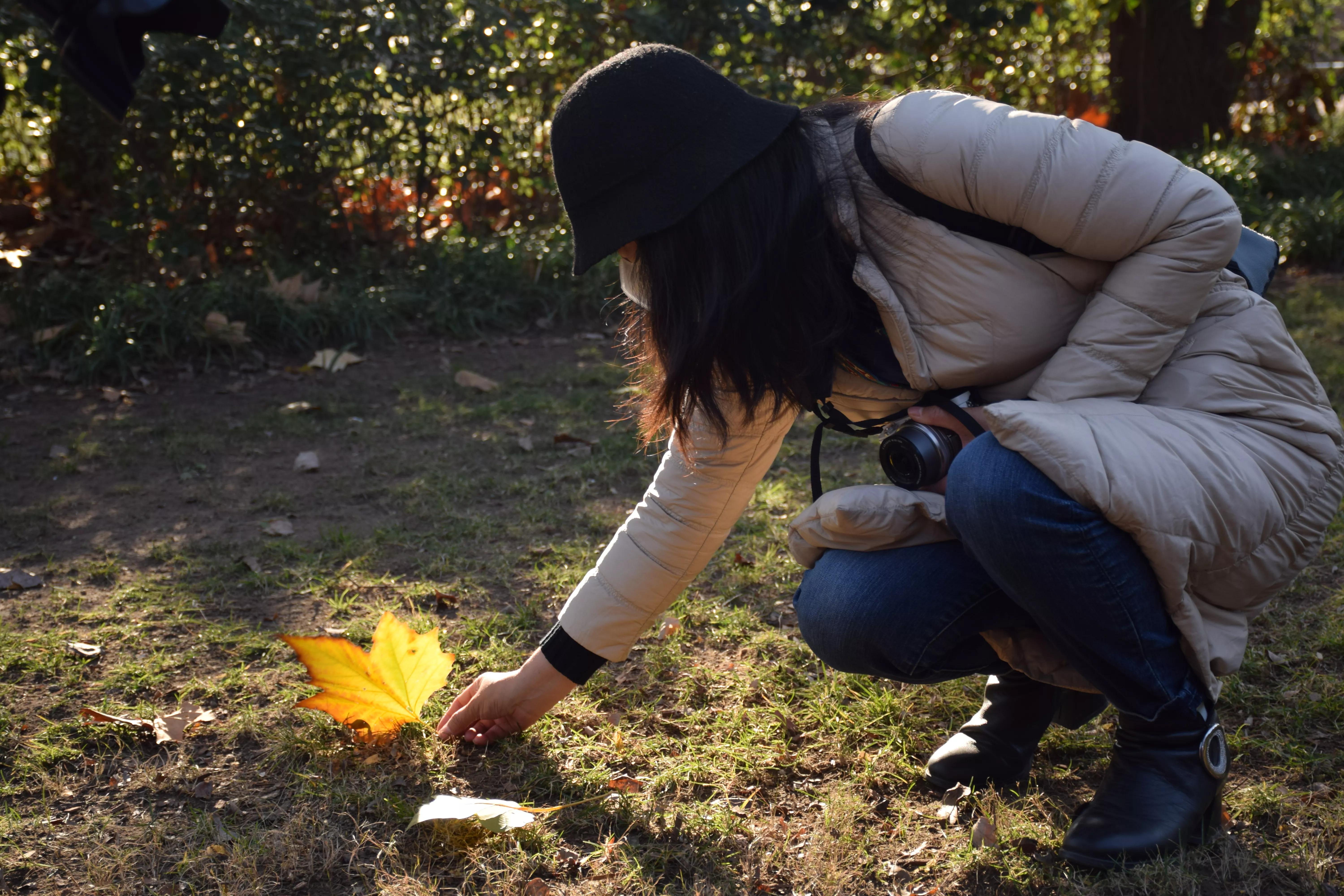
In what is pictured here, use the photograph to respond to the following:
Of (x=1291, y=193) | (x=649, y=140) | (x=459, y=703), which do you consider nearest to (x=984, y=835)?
(x=459, y=703)

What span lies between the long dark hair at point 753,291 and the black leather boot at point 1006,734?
0.68 meters

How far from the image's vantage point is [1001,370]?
1598 mm

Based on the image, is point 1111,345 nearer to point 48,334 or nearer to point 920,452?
point 920,452

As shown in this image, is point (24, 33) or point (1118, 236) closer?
point (1118, 236)

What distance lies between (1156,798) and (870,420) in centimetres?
73

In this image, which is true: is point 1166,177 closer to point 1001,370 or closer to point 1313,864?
point 1001,370

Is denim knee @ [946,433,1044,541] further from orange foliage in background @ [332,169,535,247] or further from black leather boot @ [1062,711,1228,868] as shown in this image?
orange foliage in background @ [332,169,535,247]

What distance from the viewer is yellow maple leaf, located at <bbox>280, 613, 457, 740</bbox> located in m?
1.78

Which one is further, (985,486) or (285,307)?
(285,307)

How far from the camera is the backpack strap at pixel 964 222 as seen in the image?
153 cm

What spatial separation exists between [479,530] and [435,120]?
326 centimetres

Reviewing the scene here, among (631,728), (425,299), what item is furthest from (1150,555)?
(425,299)

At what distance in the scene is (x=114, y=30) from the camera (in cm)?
183

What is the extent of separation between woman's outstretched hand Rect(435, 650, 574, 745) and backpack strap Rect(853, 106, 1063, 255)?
96 centimetres
